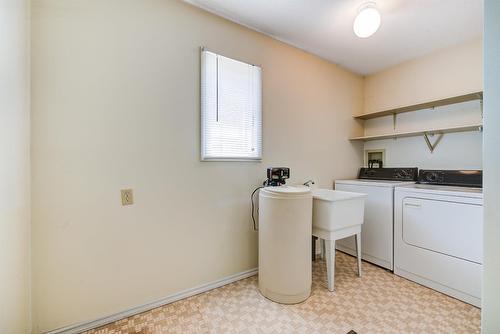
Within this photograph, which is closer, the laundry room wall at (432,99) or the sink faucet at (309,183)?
the laundry room wall at (432,99)

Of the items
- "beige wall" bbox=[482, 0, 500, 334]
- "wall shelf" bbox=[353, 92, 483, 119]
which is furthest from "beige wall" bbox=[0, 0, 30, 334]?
"wall shelf" bbox=[353, 92, 483, 119]

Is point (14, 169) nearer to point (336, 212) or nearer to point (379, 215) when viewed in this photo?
point (336, 212)

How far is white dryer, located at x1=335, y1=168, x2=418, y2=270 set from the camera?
2168 mm

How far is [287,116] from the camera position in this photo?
2.31 m

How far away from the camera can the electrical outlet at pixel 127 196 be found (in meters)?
1.51

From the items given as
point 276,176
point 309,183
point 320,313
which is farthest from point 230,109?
point 320,313

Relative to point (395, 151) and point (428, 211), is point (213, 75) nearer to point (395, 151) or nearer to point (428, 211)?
point (428, 211)

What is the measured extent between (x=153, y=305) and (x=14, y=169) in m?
1.26

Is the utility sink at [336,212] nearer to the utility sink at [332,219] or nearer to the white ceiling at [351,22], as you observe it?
the utility sink at [332,219]

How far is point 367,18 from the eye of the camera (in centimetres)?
168

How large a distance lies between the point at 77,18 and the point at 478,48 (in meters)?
3.45

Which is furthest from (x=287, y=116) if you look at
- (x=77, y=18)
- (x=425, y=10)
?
(x=77, y=18)

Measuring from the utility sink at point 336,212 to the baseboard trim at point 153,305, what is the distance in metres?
0.85

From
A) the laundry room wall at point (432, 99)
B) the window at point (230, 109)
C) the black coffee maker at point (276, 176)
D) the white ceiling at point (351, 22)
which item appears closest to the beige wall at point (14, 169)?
the window at point (230, 109)
